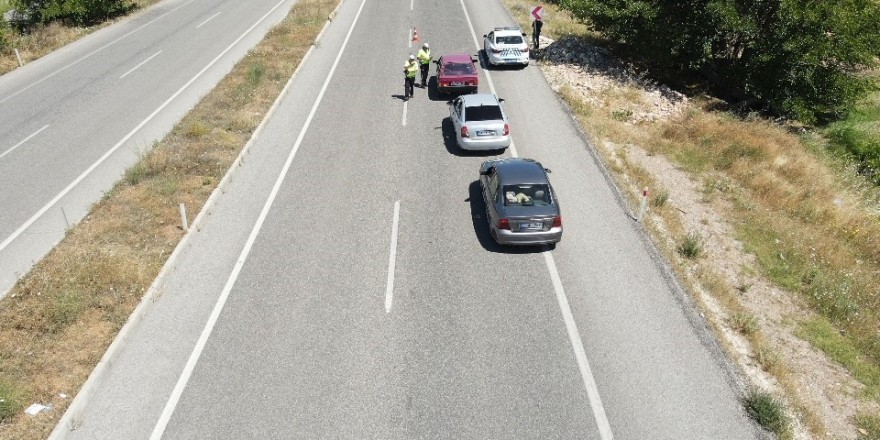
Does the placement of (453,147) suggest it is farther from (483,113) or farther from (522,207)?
(522,207)

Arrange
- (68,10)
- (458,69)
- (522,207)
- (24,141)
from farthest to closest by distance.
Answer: (68,10) → (458,69) → (24,141) → (522,207)

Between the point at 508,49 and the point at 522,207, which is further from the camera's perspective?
the point at 508,49

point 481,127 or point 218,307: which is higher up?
point 481,127

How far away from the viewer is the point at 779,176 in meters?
19.1

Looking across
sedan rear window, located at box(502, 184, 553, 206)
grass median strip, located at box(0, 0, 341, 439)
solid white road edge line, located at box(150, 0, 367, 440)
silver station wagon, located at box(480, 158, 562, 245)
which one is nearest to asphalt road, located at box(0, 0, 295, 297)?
grass median strip, located at box(0, 0, 341, 439)

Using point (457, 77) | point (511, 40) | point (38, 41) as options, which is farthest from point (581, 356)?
point (38, 41)

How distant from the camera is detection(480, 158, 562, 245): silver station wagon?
1310 centimetres

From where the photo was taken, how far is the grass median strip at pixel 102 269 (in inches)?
393

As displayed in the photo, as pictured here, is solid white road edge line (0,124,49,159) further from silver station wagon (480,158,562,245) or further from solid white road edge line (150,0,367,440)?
silver station wagon (480,158,562,245)

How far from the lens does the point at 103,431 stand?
29.8 feet

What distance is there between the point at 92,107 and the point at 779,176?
28.1m

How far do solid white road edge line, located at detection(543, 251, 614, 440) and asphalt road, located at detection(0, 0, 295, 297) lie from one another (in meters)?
13.2

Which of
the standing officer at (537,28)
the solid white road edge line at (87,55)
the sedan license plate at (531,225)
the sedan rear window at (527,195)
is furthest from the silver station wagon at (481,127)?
the solid white road edge line at (87,55)

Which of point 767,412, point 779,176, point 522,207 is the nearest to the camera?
point 767,412
